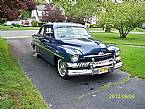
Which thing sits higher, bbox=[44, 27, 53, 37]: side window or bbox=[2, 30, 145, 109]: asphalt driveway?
bbox=[44, 27, 53, 37]: side window

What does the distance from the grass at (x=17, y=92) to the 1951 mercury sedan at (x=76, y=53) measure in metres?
1.09

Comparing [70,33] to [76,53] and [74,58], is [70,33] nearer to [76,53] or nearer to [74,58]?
[76,53]

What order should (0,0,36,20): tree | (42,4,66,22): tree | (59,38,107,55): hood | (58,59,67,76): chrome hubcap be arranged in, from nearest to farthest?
(59,38,107,55): hood, (58,59,67,76): chrome hubcap, (0,0,36,20): tree, (42,4,66,22): tree

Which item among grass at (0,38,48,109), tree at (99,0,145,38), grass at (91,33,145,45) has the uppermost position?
tree at (99,0,145,38)

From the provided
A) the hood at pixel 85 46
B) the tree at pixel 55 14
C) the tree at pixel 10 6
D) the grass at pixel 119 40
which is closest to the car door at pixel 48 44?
the hood at pixel 85 46

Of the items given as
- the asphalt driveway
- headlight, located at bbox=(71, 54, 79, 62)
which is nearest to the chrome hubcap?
the asphalt driveway

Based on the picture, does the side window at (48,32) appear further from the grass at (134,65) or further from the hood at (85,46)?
the grass at (134,65)

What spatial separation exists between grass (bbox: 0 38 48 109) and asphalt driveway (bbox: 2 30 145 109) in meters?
0.22

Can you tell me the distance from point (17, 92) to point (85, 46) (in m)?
2.43

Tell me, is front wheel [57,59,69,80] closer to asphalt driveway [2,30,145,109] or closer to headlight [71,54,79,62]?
asphalt driveway [2,30,145,109]

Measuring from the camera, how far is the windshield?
27.5 ft

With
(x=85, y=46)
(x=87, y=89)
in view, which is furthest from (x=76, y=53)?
(x=87, y=89)

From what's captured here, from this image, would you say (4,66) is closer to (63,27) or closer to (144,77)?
(63,27)

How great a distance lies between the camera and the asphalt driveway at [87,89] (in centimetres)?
535
